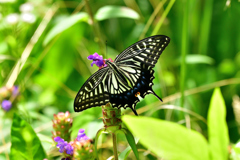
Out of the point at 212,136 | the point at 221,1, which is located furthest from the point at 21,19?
the point at 212,136

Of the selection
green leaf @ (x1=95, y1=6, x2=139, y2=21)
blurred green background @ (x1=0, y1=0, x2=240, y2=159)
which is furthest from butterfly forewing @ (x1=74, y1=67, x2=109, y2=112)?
blurred green background @ (x1=0, y1=0, x2=240, y2=159)

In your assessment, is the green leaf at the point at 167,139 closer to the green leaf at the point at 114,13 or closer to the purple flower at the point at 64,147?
the purple flower at the point at 64,147

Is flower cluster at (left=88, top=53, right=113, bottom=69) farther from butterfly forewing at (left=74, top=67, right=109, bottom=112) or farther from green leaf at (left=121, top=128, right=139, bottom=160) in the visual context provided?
green leaf at (left=121, top=128, right=139, bottom=160)

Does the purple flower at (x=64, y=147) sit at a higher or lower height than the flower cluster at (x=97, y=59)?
lower

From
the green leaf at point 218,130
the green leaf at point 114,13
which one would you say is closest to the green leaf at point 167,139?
the green leaf at point 218,130

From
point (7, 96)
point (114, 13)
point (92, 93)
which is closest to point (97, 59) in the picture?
point (92, 93)

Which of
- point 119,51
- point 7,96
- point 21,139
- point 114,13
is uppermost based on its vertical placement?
point 114,13

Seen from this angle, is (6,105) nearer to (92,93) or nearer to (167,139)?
(92,93)
